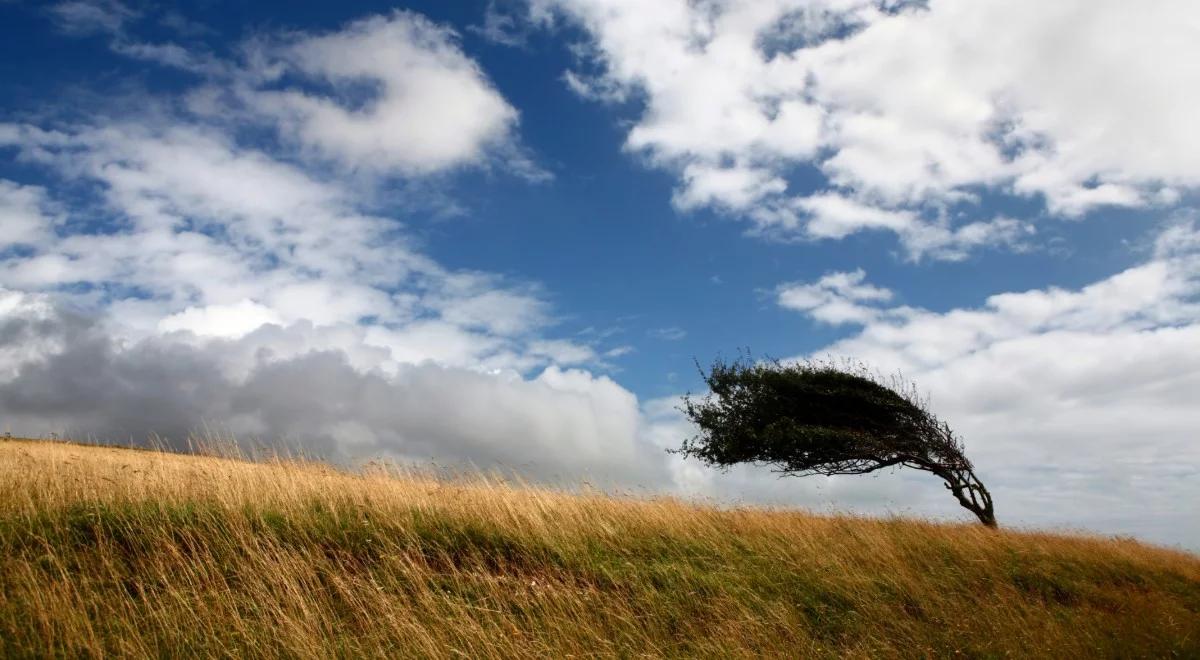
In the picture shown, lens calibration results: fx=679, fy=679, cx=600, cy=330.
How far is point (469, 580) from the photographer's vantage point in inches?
381

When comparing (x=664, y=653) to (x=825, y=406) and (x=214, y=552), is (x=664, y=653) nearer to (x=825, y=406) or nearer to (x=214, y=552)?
(x=214, y=552)

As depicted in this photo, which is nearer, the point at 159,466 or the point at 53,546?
the point at 53,546

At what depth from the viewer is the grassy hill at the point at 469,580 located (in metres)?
7.63

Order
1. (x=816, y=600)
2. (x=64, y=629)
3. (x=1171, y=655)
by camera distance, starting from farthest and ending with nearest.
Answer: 1. (x=816, y=600)
2. (x=1171, y=655)
3. (x=64, y=629)

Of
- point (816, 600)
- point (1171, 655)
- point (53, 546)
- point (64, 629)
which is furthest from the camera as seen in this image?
point (816, 600)

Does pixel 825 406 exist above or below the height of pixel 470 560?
above

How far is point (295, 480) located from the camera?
12.4 meters

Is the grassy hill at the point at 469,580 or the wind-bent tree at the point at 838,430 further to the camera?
the wind-bent tree at the point at 838,430

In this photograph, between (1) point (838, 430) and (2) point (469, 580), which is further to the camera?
(1) point (838, 430)

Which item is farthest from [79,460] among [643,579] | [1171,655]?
[1171,655]

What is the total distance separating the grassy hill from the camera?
7.63 metres

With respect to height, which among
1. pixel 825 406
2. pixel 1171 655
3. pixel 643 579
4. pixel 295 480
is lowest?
pixel 1171 655

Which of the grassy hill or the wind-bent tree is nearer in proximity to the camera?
the grassy hill

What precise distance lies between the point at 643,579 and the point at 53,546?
8143 millimetres
